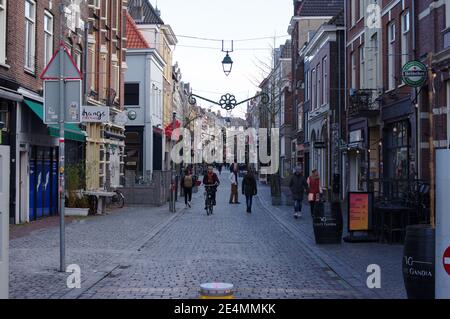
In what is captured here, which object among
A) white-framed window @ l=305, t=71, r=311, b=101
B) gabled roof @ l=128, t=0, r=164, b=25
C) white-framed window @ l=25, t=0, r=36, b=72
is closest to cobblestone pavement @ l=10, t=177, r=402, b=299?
white-framed window @ l=25, t=0, r=36, b=72

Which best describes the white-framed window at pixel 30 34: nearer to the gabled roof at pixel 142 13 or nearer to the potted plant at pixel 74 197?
the potted plant at pixel 74 197

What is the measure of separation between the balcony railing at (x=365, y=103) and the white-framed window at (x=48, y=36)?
38.1 feet

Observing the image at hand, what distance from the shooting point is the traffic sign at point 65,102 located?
9.95m

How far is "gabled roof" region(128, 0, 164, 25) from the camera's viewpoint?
47.1 metres

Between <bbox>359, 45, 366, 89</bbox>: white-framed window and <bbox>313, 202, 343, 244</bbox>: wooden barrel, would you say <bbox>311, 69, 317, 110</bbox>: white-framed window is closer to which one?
<bbox>359, 45, 366, 89</bbox>: white-framed window

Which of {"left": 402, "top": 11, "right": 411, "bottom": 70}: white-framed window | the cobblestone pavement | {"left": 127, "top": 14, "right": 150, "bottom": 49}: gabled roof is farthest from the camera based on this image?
{"left": 127, "top": 14, "right": 150, "bottom": 49}: gabled roof

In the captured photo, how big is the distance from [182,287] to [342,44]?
26.7 metres

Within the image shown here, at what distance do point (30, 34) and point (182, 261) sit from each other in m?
11.2

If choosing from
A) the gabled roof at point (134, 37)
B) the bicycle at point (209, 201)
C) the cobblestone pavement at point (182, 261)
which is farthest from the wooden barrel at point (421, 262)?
the gabled roof at point (134, 37)

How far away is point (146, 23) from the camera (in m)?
46.7

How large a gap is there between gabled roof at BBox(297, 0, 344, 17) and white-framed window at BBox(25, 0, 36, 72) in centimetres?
2913

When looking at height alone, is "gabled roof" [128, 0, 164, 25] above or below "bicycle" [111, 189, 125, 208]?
above

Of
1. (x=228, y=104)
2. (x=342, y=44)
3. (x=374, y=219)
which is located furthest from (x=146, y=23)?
(x=374, y=219)
